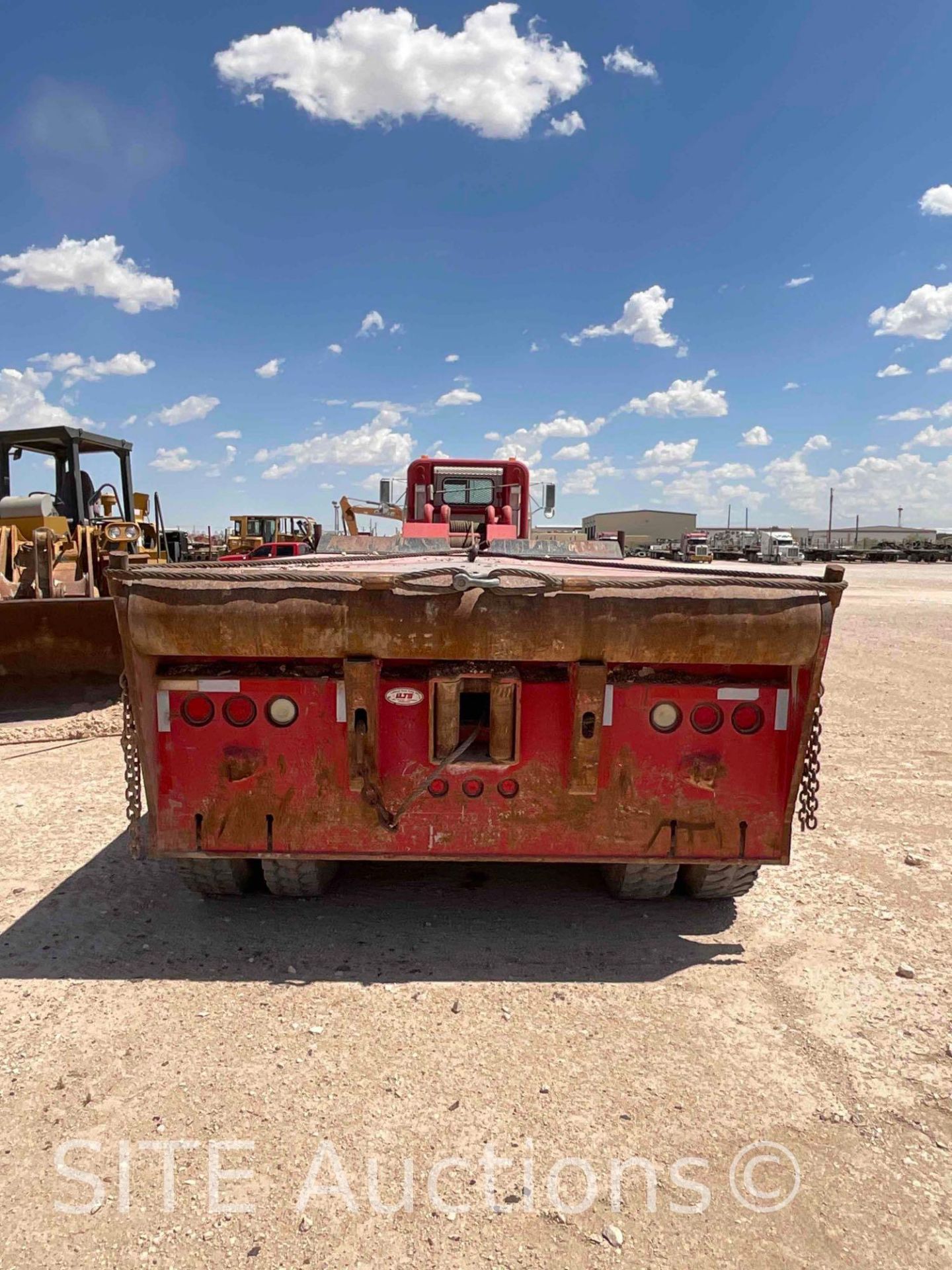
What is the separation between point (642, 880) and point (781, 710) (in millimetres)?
1024

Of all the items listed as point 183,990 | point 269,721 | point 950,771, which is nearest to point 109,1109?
point 183,990

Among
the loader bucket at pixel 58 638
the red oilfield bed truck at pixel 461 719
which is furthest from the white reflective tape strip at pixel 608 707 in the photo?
the loader bucket at pixel 58 638

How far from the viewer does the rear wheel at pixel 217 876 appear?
10.9 ft

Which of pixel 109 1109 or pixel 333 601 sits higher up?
pixel 333 601

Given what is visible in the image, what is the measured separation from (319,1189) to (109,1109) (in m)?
0.72

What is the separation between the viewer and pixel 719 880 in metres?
3.41

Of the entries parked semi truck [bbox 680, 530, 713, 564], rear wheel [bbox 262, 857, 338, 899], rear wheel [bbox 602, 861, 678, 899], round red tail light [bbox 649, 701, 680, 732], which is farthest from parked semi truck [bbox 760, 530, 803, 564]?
rear wheel [bbox 262, 857, 338, 899]

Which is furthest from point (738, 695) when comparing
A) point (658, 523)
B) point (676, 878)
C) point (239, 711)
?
point (658, 523)

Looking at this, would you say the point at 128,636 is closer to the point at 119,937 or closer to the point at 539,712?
the point at 119,937

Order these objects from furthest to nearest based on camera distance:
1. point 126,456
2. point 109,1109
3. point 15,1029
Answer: point 126,456 → point 15,1029 → point 109,1109

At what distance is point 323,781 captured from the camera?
304cm

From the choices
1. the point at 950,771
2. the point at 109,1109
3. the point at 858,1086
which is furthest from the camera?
the point at 950,771

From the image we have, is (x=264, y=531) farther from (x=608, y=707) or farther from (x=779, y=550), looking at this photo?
(x=779, y=550)

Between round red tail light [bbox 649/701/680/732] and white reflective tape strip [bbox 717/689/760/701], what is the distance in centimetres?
18
